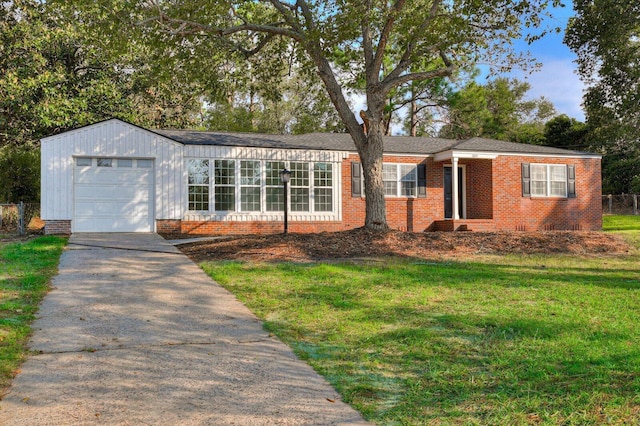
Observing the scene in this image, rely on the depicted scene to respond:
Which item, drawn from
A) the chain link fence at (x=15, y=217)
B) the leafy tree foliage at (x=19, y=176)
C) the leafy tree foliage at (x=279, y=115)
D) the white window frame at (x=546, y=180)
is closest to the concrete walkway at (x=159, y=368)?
the chain link fence at (x=15, y=217)

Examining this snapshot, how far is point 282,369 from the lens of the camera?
4195mm

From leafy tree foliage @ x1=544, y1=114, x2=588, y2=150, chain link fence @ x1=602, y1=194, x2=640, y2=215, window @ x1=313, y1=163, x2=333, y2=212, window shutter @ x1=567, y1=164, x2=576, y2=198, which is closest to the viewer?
window @ x1=313, y1=163, x2=333, y2=212

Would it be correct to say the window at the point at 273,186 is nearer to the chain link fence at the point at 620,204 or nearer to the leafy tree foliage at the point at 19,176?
the leafy tree foliage at the point at 19,176

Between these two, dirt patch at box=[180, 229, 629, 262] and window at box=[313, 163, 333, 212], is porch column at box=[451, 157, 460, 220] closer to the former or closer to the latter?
window at box=[313, 163, 333, 212]

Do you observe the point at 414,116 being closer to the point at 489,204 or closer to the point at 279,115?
the point at 279,115

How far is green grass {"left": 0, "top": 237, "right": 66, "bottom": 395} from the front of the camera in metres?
4.36

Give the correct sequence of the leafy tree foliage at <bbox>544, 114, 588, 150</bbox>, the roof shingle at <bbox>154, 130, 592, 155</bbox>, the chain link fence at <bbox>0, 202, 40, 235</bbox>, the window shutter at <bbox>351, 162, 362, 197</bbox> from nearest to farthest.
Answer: the roof shingle at <bbox>154, 130, 592, 155</bbox> < the chain link fence at <bbox>0, 202, 40, 235</bbox> < the window shutter at <bbox>351, 162, 362, 197</bbox> < the leafy tree foliage at <bbox>544, 114, 588, 150</bbox>

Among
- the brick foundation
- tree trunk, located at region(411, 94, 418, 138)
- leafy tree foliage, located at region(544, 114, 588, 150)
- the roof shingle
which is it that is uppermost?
tree trunk, located at region(411, 94, 418, 138)

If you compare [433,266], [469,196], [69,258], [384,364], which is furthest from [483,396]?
[469,196]

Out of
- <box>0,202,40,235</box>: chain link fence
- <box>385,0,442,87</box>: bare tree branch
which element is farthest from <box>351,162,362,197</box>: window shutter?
<box>0,202,40,235</box>: chain link fence

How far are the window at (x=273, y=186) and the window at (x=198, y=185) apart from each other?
200cm

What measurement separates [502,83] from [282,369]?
3785cm

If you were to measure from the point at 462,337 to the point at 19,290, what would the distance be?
18.3ft

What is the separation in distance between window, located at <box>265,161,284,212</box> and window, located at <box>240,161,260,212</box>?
1.13 ft
